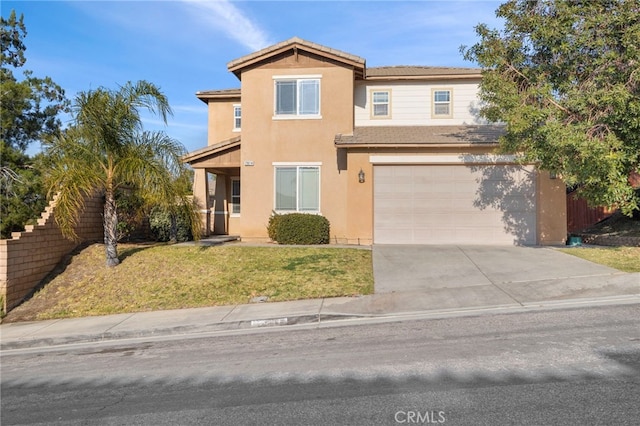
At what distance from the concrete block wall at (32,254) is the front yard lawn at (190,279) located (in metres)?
0.32

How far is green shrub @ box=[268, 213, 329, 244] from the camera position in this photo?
49.6 feet

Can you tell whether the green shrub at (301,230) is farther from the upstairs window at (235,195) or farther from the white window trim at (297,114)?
the upstairs window at (235,195)

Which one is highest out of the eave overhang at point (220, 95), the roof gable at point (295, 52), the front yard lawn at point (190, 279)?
the roof gable at point (295, 52)

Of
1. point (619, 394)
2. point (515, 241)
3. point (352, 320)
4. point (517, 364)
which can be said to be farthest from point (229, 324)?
point (515, 241)

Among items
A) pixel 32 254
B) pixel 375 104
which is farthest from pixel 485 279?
pixel 32 254

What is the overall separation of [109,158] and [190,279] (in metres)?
3.68

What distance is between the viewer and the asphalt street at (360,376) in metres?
4.29

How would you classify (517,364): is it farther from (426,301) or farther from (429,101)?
(429,101)

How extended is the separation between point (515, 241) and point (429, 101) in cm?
561

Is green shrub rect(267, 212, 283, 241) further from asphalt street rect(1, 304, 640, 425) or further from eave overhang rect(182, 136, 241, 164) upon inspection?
asphalt street rect(1, 304, 640, 425)

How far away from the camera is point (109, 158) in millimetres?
11977

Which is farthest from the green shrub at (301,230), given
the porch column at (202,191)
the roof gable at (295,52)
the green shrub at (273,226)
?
the roof gable at (295,52)

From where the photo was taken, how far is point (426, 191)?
15539 mm

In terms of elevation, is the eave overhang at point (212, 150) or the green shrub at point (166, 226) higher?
the eave overhang at point (212, 150)
